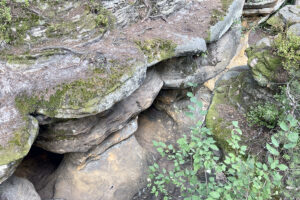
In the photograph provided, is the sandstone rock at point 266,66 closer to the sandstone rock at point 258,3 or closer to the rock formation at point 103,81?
the rock formation at point 103,81

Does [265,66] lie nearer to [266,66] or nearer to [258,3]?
[266,66]

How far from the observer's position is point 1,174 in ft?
13.3

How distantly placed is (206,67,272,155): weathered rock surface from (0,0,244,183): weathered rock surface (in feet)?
4.42

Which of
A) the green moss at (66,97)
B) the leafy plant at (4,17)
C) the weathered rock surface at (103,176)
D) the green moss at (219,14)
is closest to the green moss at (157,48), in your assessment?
the green moss at (66,97)

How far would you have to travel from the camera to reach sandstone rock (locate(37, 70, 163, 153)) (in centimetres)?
541

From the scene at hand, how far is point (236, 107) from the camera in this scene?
5.42 metres

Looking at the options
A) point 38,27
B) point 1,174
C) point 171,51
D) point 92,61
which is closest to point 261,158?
point 171,51

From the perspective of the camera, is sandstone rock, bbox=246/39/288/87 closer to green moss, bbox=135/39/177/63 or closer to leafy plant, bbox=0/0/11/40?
green moss, bbox=135/39/177/63

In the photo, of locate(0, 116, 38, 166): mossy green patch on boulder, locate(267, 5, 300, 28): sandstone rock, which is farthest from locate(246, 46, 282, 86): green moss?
locate(0, 116, 38, 166): mossy green patch on boulder

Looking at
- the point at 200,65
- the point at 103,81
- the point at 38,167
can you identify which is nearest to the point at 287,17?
the point at 200,65

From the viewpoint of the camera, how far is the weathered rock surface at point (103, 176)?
6.76m

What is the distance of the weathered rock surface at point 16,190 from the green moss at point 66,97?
1733 millimetres

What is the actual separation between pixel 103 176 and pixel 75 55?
3558 mm

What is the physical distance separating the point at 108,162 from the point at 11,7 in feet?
14.7
